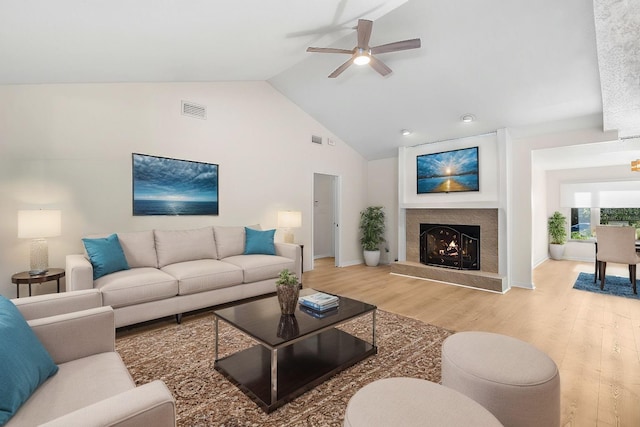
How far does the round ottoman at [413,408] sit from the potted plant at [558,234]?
786 centimetres

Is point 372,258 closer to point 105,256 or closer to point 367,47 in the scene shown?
point 367,47

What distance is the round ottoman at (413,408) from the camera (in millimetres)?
1010

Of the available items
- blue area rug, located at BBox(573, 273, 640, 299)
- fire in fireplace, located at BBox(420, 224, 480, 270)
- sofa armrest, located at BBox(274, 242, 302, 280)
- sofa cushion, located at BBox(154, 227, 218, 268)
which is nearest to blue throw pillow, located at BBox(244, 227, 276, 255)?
sofa armrest, located at BBox(274, 242, 302, 280)

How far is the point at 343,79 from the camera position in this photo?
4.37m

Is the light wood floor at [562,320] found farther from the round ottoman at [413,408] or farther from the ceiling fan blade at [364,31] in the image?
the ceiling fan blade at [364,31]

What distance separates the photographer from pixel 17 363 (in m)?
1.07

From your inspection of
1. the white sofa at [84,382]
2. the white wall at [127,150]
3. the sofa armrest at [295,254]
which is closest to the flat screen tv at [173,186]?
the white wall at [127,150]

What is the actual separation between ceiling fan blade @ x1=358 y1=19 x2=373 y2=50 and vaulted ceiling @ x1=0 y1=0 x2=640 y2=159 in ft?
1.27

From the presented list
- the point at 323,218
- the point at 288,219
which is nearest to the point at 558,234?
the point at 323,218

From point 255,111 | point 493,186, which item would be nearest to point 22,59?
point 255,111

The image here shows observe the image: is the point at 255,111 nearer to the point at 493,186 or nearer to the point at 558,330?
the point at 493,186

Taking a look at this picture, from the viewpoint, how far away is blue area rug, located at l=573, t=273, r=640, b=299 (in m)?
4.27

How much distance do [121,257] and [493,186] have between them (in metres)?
5.24

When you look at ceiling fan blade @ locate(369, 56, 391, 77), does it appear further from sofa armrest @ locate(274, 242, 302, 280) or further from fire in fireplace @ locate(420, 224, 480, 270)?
fire in fireplace @ locate(420, 224, 480, 270)
